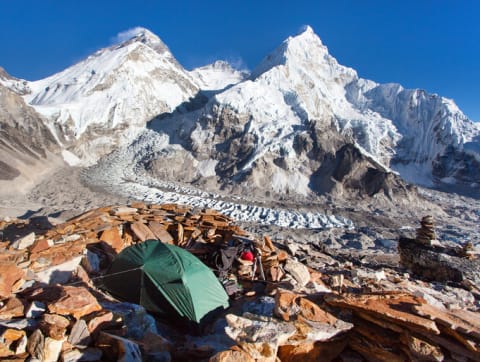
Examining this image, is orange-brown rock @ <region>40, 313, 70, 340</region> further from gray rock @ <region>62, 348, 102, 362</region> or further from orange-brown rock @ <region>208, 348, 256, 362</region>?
orange-brown rock @ <region>208, 348, 256, 362</region>

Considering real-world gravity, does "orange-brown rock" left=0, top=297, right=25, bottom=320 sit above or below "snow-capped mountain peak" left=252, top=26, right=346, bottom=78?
below

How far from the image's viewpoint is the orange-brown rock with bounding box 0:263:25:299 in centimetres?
412

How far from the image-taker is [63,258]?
565 cm

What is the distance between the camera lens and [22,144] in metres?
32.3

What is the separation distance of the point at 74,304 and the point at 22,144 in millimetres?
36663

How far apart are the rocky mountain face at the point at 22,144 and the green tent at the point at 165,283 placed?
25670 millimetres

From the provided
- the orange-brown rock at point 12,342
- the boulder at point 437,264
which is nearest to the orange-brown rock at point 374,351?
the orange-brown rock at point 12,342

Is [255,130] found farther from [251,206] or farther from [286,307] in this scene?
[286,307]

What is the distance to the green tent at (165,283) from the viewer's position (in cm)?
501

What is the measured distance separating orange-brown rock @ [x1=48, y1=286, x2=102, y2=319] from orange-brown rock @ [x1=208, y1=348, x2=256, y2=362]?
1658 millimetres

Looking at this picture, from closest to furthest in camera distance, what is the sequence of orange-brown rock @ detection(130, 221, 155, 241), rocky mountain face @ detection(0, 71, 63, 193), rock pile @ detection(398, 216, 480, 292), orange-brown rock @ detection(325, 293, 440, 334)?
1. orange-brown rock @ detection(325, 293, 440, 334)
2. orange-brown rock @ detection(130, 221, 155, 241)
3. rock pile @ detection(398, 216, 480, 292)
4. rocky mountain face @ detection(0, 71, 63, 193)

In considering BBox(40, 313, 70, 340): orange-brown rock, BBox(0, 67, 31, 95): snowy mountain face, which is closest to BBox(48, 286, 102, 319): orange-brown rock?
BBox(40, 313, 70, 340): orange-brown rock

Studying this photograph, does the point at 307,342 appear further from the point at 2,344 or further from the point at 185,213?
the point at 185,213

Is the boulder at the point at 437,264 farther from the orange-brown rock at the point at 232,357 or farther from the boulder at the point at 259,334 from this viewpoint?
the orange-brown rock at the point at 232,357
